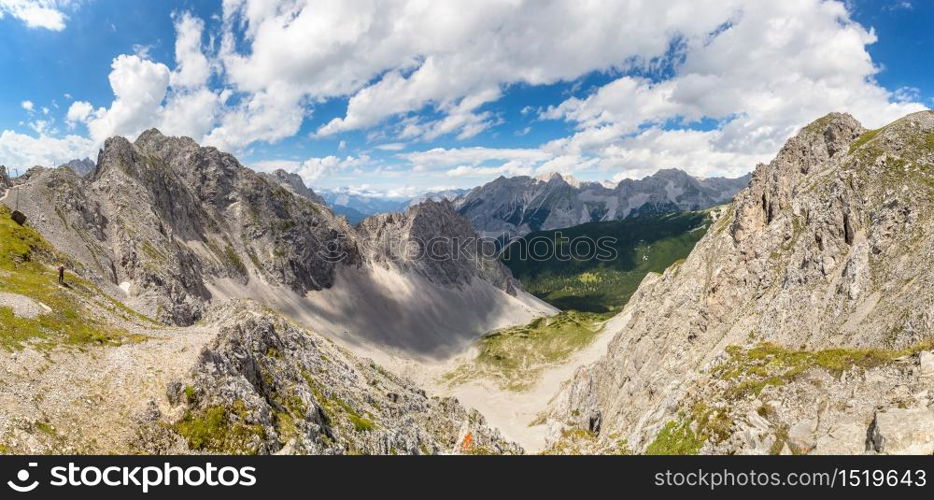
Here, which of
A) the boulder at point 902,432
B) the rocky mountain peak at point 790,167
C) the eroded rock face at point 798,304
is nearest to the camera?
the boulder at point 902,432

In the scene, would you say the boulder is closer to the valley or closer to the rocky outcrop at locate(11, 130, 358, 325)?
the valley

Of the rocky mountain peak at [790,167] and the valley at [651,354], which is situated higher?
the rocky mountain peak at [790,167]

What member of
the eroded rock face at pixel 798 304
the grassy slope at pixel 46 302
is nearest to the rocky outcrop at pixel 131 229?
the grassy slope at pixel 46 302

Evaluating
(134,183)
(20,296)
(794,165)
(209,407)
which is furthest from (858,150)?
(134,183)

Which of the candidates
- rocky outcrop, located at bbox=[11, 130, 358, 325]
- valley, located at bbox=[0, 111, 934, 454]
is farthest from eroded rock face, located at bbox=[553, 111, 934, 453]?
rocky outcrop, located at bbox=[11, 130, 358, 325]

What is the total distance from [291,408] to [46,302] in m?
28.0

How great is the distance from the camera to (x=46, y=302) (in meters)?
48.0

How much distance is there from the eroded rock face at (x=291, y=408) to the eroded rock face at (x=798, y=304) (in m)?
27.9

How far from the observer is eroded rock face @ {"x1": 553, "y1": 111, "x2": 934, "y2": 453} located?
29047 millimetres

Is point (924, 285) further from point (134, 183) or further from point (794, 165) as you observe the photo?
point (134, 183)

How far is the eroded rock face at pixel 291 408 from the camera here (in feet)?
113

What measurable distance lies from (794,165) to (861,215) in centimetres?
3445

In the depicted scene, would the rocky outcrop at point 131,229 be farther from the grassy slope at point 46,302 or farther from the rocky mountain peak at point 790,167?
the rocky mountain peak at point 790,167

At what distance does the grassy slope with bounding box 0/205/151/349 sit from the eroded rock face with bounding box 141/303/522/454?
11.8 m
